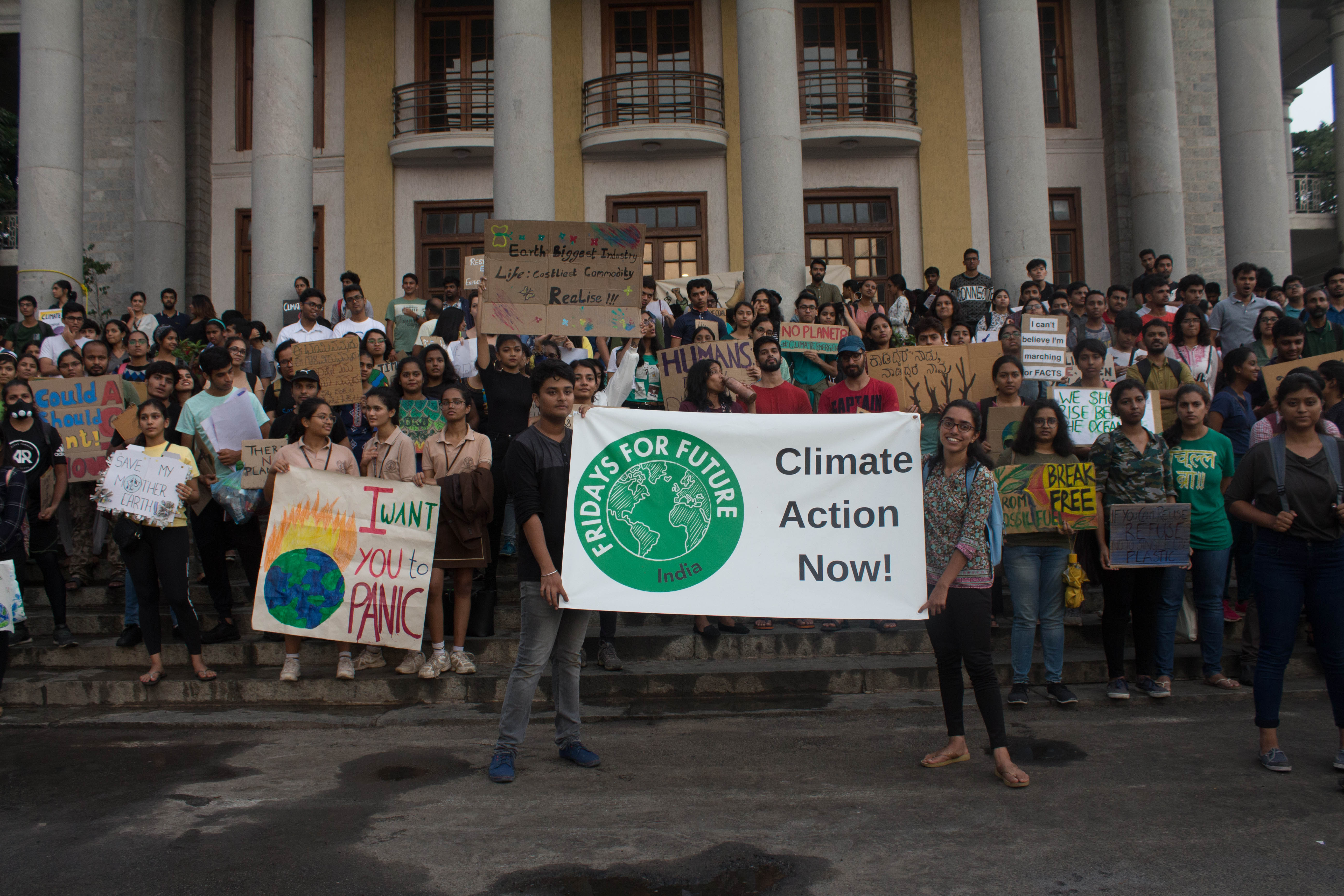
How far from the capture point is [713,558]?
17.2 feet

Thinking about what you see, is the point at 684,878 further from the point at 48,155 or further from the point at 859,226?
the point at 859,226

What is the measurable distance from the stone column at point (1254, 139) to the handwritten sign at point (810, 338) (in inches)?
392

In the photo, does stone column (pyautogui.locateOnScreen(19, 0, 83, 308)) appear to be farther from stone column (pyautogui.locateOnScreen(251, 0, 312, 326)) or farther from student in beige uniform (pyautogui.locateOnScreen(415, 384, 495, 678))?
student in beige uniform (pyautogui.locateOnScreen(415, 384, 495, 678))

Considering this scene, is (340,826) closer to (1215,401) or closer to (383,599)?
(383,599)

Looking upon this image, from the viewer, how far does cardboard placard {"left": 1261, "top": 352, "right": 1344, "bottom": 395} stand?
7.79 m

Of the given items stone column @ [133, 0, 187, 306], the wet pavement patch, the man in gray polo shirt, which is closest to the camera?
the wet pavement patch

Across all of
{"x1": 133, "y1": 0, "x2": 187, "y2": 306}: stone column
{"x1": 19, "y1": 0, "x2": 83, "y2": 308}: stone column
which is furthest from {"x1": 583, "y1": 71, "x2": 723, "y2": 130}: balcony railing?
{"x1": 19, "y1": 0, "x2": 83, "y2": 308}: stone column

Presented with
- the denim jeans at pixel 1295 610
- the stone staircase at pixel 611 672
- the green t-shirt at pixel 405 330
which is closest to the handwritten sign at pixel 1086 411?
the stone staircase at pixel 611 672

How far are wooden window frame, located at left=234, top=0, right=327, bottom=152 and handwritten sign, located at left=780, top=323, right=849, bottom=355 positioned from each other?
1425 cm

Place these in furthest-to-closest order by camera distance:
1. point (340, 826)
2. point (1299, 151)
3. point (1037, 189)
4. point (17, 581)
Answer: point (1299, 151)
point (1037, 189)
point (17, 581)
point (340, 826)

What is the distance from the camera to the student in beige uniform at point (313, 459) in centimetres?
678

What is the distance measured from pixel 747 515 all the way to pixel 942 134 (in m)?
16.8

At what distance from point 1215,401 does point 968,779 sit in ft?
15.9

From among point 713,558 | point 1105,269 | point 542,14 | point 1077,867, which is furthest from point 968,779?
point 1105,269
